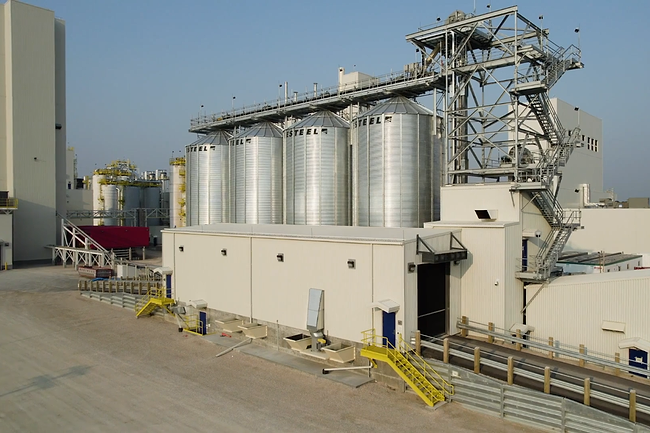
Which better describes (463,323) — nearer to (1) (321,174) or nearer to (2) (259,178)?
(1) (321,174)

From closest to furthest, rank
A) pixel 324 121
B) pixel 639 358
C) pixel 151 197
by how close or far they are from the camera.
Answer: pixel 639 358, pixel 324 121, pixel 151 197

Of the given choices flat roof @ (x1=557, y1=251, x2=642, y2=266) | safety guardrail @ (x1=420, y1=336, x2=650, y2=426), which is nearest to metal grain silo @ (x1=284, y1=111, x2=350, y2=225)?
flat roof @ (x1=557, y1=251, x2=642, y2=266)

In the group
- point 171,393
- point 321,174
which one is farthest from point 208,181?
point 171,393

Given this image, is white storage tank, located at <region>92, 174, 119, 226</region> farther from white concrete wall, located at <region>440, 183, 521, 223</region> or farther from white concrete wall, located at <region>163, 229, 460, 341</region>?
white concrete wall, located at <region>440, 183, 521, 223</region>

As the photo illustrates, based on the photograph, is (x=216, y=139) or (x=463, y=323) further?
(x=216, y=139)

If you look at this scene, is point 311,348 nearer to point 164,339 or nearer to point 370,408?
point 370,408

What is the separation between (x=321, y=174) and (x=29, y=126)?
3953cm

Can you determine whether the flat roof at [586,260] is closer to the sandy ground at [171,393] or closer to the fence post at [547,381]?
the fence post at [547,381]

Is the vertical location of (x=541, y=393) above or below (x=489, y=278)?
below

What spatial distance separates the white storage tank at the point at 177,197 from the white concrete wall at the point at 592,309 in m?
43.4

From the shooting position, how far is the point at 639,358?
59.5 ft

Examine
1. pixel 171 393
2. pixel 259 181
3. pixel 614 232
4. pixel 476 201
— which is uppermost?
pixel 259 181

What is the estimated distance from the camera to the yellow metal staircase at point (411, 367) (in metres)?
16.0

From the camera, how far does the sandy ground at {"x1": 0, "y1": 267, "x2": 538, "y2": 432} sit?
14664mm
